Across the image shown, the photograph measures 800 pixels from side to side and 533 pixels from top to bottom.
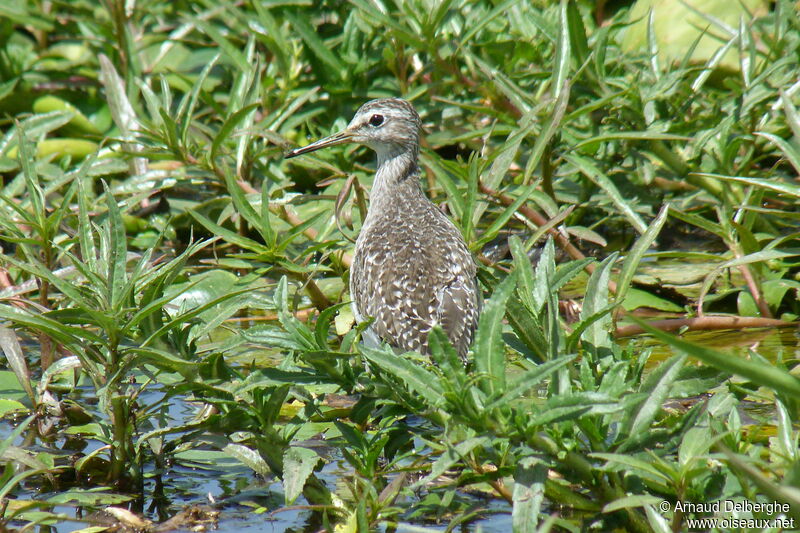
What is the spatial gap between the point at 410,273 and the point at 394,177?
131 cm

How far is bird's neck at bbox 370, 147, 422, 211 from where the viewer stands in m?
6.18

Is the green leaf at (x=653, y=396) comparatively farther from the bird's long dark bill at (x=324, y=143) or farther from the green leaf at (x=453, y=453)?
the bird's long dark bill at (x=324, y=143)

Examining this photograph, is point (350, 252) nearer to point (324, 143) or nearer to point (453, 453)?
point (324, 143)

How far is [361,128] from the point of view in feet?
21.5

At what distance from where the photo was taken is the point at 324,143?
640 centimetres

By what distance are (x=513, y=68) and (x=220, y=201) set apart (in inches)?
87.6

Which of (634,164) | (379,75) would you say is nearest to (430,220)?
(634,164)

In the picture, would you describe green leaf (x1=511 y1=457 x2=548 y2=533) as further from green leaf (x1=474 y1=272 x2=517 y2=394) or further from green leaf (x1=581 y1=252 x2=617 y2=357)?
green leaf (x1=581 y1=252 x2=617 y2=357)

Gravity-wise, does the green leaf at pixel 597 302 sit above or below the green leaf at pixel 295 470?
above

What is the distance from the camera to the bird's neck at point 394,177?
618 centimetres

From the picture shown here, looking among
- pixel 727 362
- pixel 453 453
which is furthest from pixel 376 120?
pixel 727 362

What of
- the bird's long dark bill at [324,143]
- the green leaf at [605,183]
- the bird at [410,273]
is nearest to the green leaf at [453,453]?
the bird at [410,273]
